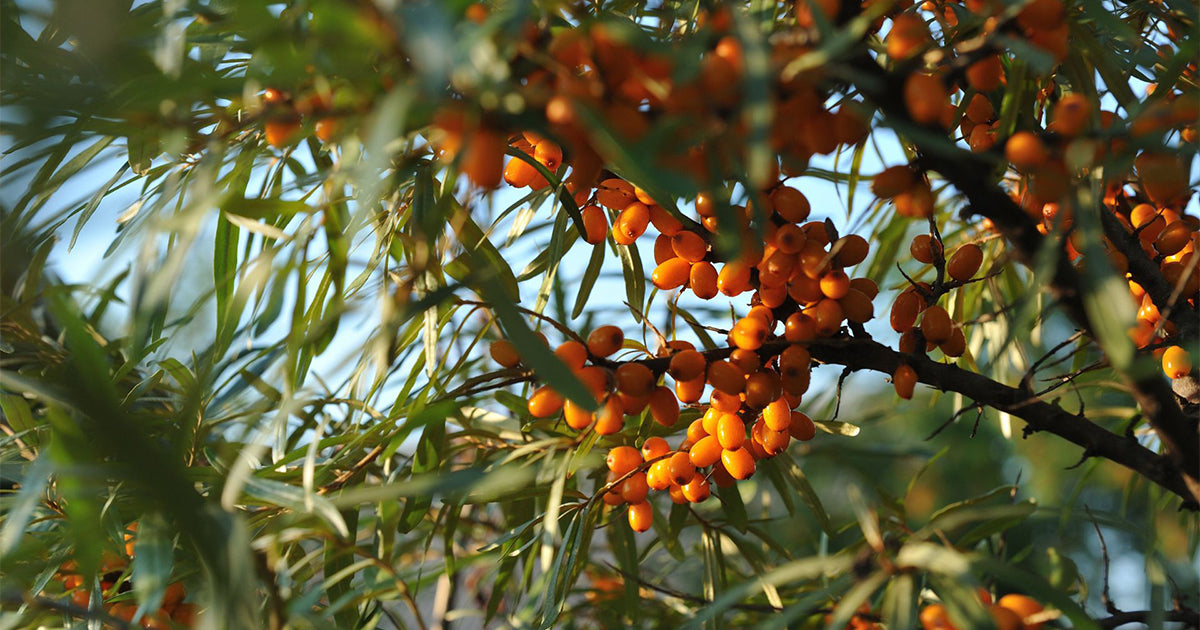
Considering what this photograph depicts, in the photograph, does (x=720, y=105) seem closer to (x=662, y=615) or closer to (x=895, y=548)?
(x=895, y=548)

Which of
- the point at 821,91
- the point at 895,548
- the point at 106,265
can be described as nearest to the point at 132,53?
the point at 106,265

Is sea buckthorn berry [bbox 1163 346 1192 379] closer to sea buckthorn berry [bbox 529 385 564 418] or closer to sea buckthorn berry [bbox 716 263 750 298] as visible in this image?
sea buckthorn berry [bbox 716 263 750 298]

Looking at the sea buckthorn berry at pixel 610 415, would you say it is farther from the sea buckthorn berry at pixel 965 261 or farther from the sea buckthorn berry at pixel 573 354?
the sea buckthorn berry at pixel 965 261

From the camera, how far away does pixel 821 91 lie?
419 mm

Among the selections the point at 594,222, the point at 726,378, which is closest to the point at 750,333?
the point at 726,378

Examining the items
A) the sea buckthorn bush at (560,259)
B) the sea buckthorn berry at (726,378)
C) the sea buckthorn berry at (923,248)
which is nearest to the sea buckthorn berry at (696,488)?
the sea buckthorn bush at (560,259)

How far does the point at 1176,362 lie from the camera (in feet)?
1.97

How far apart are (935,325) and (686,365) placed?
17 cm

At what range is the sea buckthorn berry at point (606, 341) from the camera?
51cm

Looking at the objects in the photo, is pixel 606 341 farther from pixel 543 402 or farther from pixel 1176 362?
pixel 1176 362

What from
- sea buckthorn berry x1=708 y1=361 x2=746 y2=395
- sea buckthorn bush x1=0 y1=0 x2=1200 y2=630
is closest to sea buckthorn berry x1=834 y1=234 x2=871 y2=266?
sea buckthorn bush x1=0 y1=0 x2=1200 y2=630

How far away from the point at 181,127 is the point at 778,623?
350 millimetres

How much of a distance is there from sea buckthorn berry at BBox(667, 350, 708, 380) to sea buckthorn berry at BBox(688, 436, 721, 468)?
8 cm

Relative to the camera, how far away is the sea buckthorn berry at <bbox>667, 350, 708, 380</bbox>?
1.67 ft
